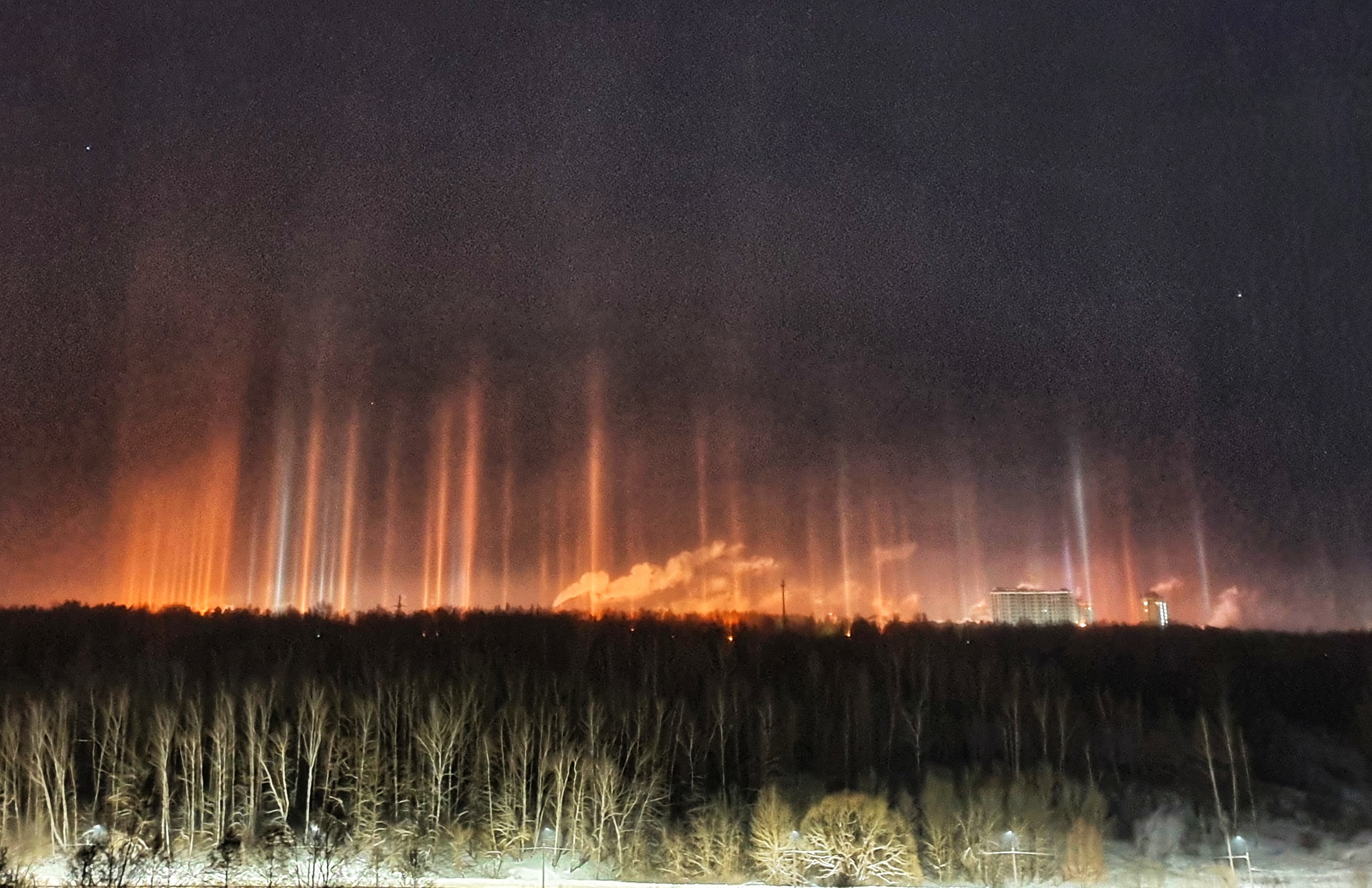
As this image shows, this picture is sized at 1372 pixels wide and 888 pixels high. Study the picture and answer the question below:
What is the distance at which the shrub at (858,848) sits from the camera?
45.0 metres

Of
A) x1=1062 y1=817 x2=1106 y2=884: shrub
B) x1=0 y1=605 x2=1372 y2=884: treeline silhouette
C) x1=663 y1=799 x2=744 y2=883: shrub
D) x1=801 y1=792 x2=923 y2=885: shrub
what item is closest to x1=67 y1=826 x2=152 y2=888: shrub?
x1=0 y1=605 x2=1372 y2=884: treeline silhouette

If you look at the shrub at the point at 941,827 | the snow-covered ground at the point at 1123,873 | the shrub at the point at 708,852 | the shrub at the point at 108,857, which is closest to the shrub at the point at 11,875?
the snow-covered ground at the point at 1123,873

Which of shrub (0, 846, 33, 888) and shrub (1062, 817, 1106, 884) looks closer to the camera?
shrub (0, 846, 33, 888)

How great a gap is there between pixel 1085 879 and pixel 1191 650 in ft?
158

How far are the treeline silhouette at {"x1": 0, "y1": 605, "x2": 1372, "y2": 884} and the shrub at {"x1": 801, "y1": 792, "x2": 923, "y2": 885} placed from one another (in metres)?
0.10

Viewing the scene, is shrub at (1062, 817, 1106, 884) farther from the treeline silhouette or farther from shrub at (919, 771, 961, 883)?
shrub at (919, 771, 961, 883)

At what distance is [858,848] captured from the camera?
149 ft

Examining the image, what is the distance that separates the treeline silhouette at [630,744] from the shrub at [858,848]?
104 millimetres

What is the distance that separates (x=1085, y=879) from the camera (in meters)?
47.2

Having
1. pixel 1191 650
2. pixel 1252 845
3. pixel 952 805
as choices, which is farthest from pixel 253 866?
pixel 1191 650

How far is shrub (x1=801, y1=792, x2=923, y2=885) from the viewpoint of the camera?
45000mm

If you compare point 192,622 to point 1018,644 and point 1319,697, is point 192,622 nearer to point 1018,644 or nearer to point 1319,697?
point 1018,644

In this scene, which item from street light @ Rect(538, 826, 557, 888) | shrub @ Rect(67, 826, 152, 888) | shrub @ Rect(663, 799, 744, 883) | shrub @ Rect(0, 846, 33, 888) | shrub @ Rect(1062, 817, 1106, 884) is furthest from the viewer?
street light @ Rect(538, 826, 557, 888)

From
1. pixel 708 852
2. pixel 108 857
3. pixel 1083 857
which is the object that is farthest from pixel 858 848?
pixel 108 857
